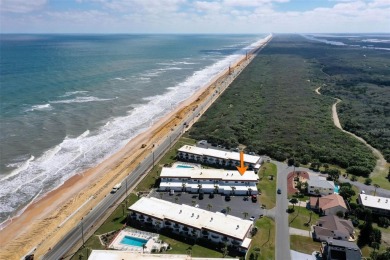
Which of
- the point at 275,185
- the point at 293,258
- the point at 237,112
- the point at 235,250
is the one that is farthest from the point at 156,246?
the point at 237,112

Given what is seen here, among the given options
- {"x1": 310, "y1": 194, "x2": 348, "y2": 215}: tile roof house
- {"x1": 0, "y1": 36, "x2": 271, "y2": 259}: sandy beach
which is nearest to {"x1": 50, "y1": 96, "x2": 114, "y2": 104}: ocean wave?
{"x1": 0, "y1": 36, "x2": 271, "y2": 259}: sandy beach

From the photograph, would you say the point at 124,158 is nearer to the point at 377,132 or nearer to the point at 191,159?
the point at 191,159

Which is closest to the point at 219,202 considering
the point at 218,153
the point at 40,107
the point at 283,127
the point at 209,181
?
the point at 209,181

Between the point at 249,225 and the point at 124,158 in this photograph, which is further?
the point at 124,158

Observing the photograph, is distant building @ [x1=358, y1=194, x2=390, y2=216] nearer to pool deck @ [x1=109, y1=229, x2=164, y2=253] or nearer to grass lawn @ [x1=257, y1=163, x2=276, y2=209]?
grass lawn @ [x1=257, y1=163, x2=276, y2=209]

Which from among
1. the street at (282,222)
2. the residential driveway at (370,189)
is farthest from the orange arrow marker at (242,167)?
the residential driveway at (370,189)

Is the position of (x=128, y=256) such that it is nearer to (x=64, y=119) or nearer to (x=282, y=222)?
(x=282, y=222)
